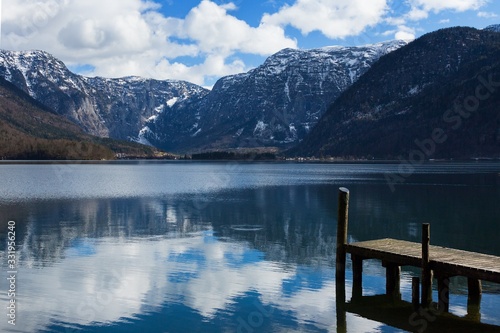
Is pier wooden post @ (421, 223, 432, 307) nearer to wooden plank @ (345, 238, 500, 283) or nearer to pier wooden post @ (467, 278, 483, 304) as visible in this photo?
wooden plank @ (345, 238, 500, 283)

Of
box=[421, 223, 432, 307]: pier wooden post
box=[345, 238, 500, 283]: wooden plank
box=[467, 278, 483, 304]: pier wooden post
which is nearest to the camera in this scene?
box=[345, 238, 500, 283]: wooden plank

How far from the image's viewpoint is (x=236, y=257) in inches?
1564

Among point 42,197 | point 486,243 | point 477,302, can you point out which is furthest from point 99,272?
point 42,197

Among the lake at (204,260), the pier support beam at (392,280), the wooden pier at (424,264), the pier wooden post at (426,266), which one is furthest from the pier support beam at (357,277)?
the pier wooden post at (426,266)

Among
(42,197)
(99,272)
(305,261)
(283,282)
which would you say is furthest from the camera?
(42,197)

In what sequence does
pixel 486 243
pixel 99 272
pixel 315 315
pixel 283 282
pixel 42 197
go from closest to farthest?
pixel 315 315 < pixel 283 282 < pixel 99 272 < pixel 486 243 < pixel 42 197

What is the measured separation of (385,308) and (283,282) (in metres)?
6.92

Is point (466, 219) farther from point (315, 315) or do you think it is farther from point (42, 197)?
point (42, 197)

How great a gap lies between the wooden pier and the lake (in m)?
0.95

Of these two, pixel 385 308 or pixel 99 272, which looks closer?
pixel 385 308

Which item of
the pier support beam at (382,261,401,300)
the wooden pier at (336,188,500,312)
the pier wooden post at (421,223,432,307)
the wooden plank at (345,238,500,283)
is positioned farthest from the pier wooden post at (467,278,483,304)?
the pier support beam at (382,261,401,300)

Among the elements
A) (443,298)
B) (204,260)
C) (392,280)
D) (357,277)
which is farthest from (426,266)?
(204,260)

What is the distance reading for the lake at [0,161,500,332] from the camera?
1008 inches

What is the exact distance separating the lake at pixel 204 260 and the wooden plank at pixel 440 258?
94.0 inches
